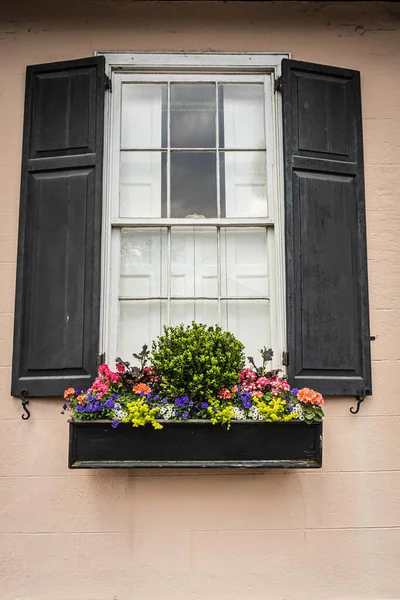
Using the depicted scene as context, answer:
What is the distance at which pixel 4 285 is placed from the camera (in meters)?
3.55

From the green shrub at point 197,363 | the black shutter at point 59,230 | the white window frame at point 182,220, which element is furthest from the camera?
the white window frame at point 182,220

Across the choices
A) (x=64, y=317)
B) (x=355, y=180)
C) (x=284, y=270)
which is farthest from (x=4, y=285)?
(x=355, y=180)

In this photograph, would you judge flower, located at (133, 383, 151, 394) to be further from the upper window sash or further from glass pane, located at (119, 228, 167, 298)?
the upper window sash

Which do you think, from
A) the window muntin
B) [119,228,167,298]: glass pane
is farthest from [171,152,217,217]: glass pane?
[119,228,167,298]: glass pane

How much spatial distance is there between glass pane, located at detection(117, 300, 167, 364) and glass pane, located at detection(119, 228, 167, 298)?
0.06m

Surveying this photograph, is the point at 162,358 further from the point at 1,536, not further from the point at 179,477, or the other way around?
the point at 1,536

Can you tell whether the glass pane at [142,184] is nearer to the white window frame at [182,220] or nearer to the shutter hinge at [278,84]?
the white window frame at [182,220]

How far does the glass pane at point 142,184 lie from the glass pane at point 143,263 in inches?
5.2

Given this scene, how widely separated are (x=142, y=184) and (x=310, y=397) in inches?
64.9

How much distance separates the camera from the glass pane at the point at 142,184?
12.3 feet

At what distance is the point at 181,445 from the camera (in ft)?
10.3

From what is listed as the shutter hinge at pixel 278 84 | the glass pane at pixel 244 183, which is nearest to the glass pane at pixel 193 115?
the glass pane at pixel 244 183

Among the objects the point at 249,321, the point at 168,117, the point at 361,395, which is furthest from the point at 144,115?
the point at 361,395

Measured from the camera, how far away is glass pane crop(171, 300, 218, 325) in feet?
11.9
